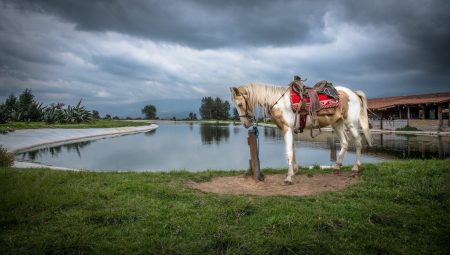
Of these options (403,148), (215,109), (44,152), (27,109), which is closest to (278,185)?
(403,148)

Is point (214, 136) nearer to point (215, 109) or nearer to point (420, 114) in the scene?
point (420, 114)

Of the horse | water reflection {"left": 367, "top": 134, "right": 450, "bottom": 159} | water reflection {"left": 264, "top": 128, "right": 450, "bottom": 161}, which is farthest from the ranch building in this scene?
the horse

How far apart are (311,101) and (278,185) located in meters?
2.22

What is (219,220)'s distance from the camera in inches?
177

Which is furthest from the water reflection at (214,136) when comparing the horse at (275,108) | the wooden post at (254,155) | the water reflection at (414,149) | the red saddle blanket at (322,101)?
the red saddle blanket at (322,101)

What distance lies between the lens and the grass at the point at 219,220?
3672 millimetres

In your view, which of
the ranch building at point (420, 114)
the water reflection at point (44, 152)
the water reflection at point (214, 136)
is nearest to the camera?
the water reflection at point (44, 152)

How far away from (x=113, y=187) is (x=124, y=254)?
10.4 ft

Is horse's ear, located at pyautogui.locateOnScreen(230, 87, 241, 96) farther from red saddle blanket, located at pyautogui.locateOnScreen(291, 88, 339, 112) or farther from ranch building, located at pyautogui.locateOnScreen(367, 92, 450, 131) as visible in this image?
ranch building, located at pyautogui.locateOnScreen(367, 92, 450, 131)

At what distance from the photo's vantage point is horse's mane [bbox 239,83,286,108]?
745 cm

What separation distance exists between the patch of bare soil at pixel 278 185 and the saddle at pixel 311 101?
51.6 inches

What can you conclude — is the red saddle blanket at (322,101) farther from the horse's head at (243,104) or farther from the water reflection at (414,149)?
the water reflection at (414,149)

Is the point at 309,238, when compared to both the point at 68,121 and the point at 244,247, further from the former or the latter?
the point at 68,121

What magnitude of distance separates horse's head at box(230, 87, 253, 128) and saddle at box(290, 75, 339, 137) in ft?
3.54
